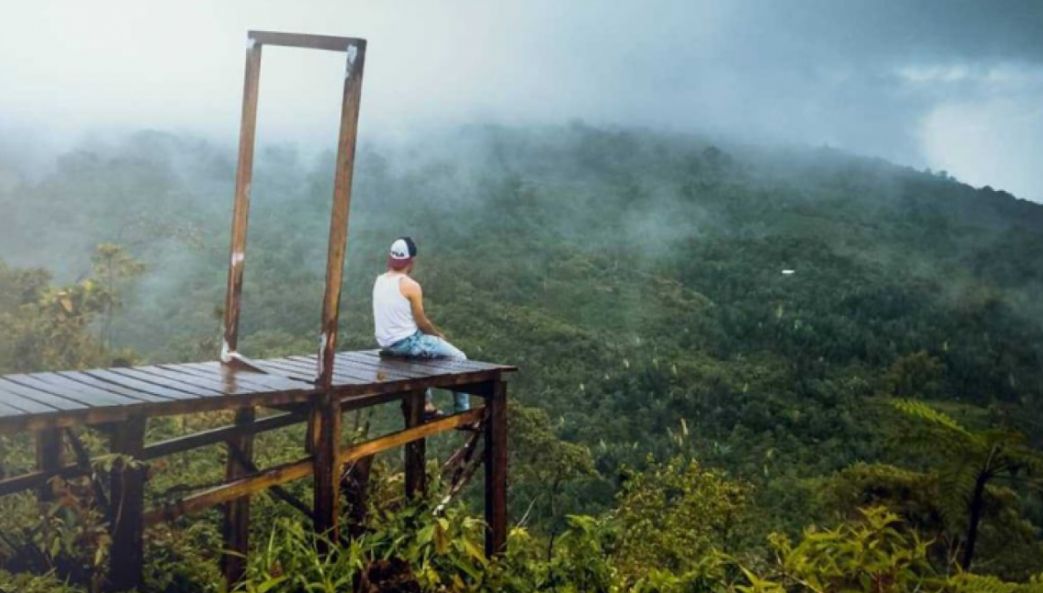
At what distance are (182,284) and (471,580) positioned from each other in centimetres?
4545

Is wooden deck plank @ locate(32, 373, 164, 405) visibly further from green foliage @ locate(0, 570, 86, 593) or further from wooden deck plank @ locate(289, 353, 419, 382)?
wooden deck plank @ locate(289, 353, 419, 382)

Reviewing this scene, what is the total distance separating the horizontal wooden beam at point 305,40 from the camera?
439 centimetres

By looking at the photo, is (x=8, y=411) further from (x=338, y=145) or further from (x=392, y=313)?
(x=392, y=313)

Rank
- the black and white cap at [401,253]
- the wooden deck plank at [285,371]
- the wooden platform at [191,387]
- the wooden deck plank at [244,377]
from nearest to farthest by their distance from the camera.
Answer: the wooden platform at [191,387]
the wooden deck plank at [244,377]
the wooden deck plank at [285,371]
the black and white cap at [401,253]

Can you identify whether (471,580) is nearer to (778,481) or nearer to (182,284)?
(778,481)

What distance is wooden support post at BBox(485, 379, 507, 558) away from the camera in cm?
593

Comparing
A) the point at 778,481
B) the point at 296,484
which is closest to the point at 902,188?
the point at 778,481

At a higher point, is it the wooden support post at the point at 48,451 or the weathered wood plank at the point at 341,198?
the weathered wood plank at the point at 341,198

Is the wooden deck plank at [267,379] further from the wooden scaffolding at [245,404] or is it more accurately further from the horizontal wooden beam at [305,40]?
the horizontal wooden beam at [305,40]

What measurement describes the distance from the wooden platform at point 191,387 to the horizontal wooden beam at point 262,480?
31 cm

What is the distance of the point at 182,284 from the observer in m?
45.7

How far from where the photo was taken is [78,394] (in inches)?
146

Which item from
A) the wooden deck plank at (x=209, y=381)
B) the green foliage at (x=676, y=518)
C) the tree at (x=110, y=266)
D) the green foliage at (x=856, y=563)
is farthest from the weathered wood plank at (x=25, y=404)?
the tree at (x=110, y=266)

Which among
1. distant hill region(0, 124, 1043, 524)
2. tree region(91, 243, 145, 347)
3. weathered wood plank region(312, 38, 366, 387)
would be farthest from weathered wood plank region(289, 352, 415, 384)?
distant hill region(0, 124, 1043, 524)
